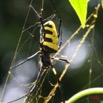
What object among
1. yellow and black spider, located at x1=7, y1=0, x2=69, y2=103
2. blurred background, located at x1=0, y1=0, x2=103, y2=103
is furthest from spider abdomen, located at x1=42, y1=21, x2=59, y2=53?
blurred background, located at x1=0, y1=0, x2=103, y2=103

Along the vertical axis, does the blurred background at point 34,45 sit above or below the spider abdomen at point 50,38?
below

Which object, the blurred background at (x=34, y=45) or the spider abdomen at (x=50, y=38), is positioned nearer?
the spider abdomen at (x=50, y=38)

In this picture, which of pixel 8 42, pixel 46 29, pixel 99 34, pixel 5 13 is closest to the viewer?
pixel 46 29

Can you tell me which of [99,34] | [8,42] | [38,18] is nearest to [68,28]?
[99,34]

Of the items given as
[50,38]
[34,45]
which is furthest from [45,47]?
[34,45]

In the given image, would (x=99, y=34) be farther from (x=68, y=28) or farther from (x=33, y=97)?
(x=33, y=97)

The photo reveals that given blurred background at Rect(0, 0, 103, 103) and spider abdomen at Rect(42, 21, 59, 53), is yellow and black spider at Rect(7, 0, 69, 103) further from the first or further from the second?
blurred background at Rect(0, 0, 103, 103)

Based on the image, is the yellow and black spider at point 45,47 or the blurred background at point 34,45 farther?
the blurred background at point 34,45

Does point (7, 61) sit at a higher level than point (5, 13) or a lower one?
lower

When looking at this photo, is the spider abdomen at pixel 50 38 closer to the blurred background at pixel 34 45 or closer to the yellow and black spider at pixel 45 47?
the yellow and black spider at pixel 45 47

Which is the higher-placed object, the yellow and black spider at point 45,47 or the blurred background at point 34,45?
the yellow and black spider at point 45,47

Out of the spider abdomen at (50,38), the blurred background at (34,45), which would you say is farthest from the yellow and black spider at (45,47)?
the blurred background at (34,45)
